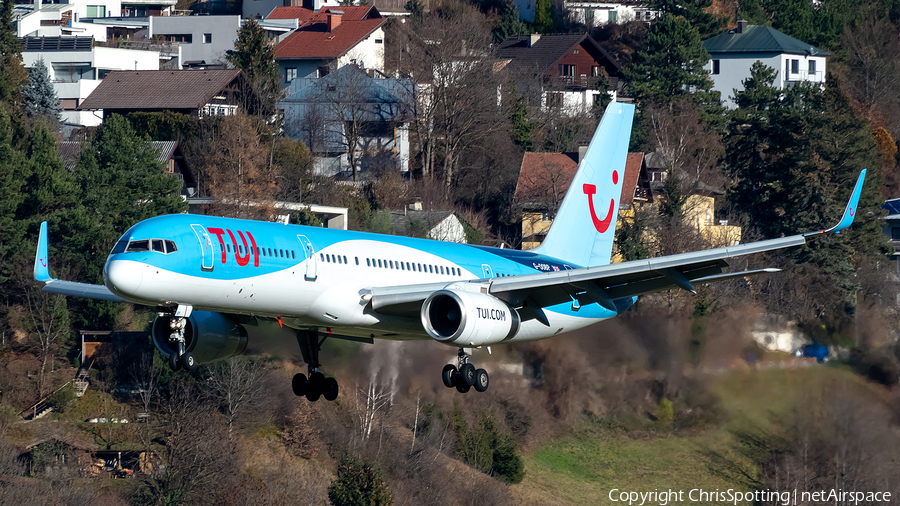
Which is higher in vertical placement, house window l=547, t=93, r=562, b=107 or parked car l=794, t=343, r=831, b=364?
house window l=547, t=93, r=562, b=107

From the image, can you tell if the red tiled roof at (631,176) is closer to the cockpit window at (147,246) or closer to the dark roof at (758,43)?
the dark roof at (758,43)

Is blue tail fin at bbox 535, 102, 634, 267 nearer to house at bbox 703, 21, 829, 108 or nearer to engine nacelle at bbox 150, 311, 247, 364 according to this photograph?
engine nacelle at bbox 150, 311, 247, 364

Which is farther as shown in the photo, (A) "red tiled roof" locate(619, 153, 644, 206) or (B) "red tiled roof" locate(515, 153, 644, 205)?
(A) "red tiled roof" locate(619, 153, 644, 206)

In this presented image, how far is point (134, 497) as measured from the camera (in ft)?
225

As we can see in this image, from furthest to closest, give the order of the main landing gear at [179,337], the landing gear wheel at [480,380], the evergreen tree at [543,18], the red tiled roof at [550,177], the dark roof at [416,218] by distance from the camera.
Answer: the evergreen tree at [543,18], the red tiled roof at [550,177], the dark roof at [416,218], the landing gear wheel at [480,380], the main landing gear at [179,337]

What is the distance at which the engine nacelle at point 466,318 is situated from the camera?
92.7ft

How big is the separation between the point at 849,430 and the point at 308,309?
1086 inches

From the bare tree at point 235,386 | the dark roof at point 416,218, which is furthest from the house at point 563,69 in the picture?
the bare tree at point 235,386

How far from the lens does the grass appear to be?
44.2 metres

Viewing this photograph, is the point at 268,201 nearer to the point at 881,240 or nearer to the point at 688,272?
the point at 881,240

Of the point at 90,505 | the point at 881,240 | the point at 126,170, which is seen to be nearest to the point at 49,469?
the point at 90,505

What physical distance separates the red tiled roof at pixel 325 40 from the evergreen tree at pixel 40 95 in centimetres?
1955

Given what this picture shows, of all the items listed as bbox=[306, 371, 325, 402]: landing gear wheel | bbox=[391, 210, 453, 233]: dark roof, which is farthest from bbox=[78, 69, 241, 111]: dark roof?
bbox=[306, 371, 325, 402]: landing gear wheel

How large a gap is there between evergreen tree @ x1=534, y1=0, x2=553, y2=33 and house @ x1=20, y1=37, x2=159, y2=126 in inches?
1621
